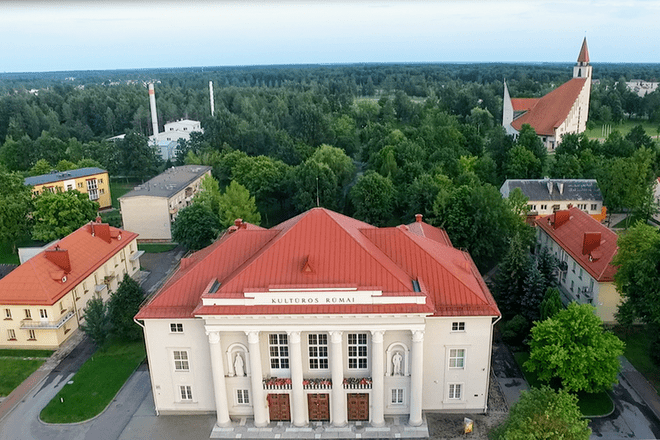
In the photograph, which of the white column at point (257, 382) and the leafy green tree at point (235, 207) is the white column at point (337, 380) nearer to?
the white column at point (257, 382)

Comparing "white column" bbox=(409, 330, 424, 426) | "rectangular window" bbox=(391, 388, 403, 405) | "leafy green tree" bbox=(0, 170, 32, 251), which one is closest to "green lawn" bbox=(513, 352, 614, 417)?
"white column" bbox=(409, 330, 424, 426)

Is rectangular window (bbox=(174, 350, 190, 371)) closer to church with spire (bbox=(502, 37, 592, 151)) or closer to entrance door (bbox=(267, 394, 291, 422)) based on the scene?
entrance door (bbox=(267, 394, 291, 422))

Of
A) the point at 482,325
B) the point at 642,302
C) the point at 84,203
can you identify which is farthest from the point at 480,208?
the point at 84,203

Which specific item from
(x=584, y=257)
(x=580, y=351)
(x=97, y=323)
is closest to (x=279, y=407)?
(x=97, y=323)

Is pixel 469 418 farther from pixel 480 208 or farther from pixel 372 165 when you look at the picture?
pixel 372 165

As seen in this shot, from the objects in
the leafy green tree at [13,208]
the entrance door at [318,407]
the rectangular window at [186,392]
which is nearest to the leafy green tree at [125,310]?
the rectangular window at [186,392]
